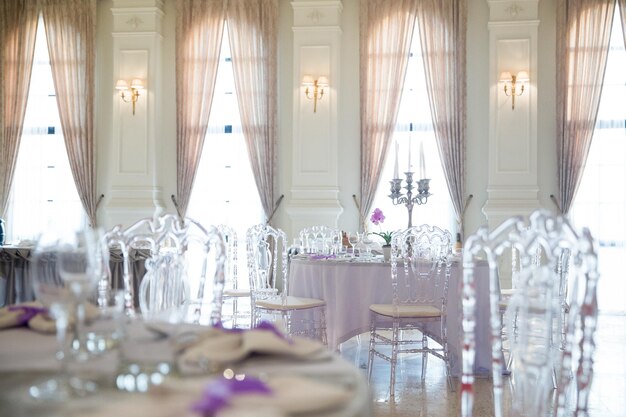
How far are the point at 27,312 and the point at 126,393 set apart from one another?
778 mm

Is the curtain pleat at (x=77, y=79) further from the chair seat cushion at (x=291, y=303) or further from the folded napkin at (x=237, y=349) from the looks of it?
the folded napkin at (x=237, y=349)

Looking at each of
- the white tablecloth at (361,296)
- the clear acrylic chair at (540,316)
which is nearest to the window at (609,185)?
the white tablecloth at (361,296)

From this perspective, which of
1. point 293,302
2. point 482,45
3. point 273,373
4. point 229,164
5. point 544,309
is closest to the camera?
point 273,373

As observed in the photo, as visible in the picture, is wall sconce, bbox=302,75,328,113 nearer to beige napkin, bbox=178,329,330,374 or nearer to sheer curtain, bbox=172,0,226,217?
sheer curtain, bbox=172,0,226,217

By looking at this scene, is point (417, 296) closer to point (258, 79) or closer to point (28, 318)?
point (28, 318)

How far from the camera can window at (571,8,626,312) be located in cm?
856

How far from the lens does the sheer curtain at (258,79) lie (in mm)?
9078

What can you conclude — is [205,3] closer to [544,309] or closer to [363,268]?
[363,268]

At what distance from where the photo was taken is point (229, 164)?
9.34 metres

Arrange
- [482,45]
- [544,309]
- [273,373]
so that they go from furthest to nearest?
[482,45]
[544,309]
[273,373]

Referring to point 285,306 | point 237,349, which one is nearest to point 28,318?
point 237,349

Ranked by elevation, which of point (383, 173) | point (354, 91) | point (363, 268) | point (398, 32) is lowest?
point (363, 268)

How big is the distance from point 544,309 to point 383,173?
7101 mm

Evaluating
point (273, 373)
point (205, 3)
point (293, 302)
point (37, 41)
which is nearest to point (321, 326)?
point (293, 302)
